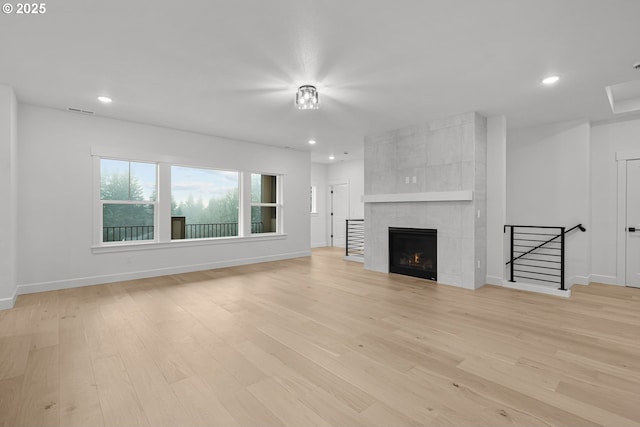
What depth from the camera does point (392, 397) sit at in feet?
6.37

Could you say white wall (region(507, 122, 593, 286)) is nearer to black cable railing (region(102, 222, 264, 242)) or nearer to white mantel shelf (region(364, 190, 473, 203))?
white mantel shelf (region(364, 190, 473, 203))

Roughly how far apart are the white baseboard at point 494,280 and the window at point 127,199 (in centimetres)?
598

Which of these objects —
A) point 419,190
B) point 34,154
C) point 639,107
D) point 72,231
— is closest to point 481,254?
point 419,190

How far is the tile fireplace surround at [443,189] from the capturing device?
474 centimetres

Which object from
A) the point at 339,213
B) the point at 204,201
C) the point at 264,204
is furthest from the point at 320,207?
the point at 204,201

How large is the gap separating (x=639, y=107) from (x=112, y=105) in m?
8.00

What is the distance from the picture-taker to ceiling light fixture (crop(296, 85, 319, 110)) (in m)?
3.56

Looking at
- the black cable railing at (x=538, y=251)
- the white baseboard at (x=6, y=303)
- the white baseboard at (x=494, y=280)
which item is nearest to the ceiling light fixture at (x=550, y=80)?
the black cable railing at (x=538, y=251)

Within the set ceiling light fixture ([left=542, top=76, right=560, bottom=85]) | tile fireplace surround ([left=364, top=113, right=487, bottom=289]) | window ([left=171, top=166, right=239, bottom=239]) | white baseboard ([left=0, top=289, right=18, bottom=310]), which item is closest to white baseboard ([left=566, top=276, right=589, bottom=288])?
tile fireplace surround ([left=364, top=113, right=487, bottom=289])

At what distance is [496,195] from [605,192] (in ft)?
6.70

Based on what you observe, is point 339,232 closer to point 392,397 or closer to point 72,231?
point 72,231

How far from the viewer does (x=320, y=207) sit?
406 inches

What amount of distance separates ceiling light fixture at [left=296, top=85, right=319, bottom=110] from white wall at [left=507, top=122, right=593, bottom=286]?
14.4ft

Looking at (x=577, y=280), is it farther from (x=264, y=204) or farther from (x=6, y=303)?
(x=6, y=303)
